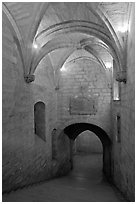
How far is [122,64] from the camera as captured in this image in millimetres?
5586

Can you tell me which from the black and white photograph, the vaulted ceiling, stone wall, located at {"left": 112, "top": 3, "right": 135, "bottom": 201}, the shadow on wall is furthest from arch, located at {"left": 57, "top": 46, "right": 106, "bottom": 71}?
the shadow on wall

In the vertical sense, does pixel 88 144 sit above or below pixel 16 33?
below

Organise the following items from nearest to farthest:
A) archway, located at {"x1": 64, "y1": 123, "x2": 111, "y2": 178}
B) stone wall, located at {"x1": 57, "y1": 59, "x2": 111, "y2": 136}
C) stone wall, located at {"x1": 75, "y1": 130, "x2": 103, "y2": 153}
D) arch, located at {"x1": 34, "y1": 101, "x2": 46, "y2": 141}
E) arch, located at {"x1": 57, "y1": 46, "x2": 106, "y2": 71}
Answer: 1. arch, located at {"x1": 34, "y1": 101, "x2": 46, "y2": 141}
2. arch, located at {"x1": 57, "y1": 46, "x2": 106, "y2": 71}
3. stone wall, located at {"x1": 57, "y1": 59, "x2": 111, "y2": 136}
4. archway, located at {"x1": 64, "y1": 123, "x2": 111, "y2": 178}
5. stone wall, located at {"x1": 75, "y1": 130, "x2": 103, "y2": 153}

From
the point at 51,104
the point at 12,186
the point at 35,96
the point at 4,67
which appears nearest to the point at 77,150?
the point at 51,104

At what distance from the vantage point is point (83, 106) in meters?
10.1

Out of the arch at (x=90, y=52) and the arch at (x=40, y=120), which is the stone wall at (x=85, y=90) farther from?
the arch at (x=40, y=120)

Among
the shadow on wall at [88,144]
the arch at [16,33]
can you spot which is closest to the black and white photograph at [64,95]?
the arch at [16,33]

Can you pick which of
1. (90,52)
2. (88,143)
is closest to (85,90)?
(90,52)

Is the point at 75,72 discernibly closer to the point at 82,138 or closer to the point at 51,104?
the point at 51,104

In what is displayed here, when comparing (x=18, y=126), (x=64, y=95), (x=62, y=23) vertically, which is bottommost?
(x=18, y=126)

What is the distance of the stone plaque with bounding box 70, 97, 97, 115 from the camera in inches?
391

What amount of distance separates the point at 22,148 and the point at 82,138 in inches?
393

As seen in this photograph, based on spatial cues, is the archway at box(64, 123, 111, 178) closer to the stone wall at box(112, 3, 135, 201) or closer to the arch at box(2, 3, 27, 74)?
the stone wall at box(112, 3, 135, 201)

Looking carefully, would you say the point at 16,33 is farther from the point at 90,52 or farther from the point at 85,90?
the point at 85,90
